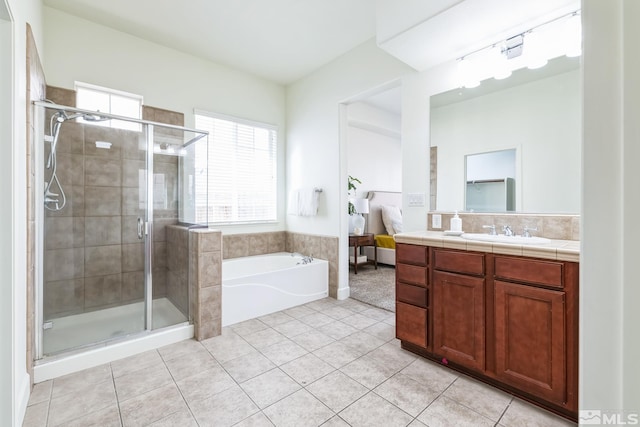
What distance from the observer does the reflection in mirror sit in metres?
2.15

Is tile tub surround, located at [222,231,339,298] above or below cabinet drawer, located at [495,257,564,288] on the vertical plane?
below

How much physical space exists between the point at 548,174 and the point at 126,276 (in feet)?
12.6

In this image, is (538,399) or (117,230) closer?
(538,399)

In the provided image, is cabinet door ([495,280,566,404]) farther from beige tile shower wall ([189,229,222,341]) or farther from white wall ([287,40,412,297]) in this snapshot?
beige tile shower wall ([189,229,222,341])

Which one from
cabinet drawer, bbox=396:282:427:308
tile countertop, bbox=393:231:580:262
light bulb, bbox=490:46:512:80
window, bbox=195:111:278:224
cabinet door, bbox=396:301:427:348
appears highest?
light bulb, bbox=490:46:512:80

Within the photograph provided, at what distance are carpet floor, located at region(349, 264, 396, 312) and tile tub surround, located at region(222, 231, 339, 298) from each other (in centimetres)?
45

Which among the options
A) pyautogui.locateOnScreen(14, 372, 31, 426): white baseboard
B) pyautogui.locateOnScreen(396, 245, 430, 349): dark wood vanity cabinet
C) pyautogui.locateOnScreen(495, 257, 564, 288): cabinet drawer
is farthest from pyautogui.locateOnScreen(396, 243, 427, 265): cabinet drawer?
pyautogui.locateOnScreen(14, 372, 31, 426): white baseboard

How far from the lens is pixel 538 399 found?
61.8 inches

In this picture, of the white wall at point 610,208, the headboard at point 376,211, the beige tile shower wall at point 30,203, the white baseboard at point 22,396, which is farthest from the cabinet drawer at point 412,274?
the headboard at point 376,211

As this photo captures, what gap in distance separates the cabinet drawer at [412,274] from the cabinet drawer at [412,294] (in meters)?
0.04

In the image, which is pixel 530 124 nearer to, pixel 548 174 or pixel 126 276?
pixel 548 174
